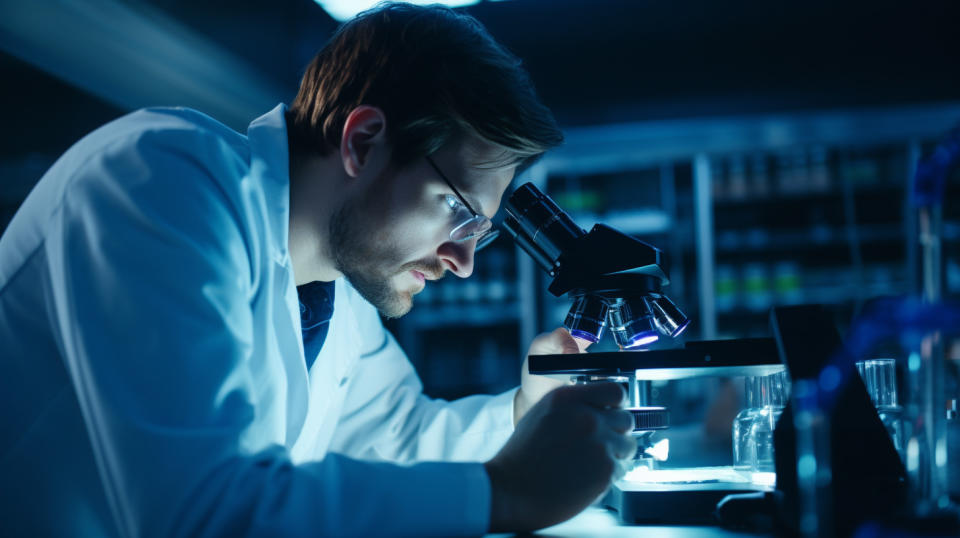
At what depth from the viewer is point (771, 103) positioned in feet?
13.4

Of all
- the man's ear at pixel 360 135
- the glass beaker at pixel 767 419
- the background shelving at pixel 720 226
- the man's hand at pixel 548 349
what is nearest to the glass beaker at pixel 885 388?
the glass beaker at pixel 767 419

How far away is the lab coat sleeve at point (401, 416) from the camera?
1.47 meters

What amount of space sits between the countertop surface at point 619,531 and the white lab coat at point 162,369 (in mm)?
172

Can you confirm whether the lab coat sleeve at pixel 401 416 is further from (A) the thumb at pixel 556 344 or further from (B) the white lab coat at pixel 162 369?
(B) the white lab coat at pixel 162 369

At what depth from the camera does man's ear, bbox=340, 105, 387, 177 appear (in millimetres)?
1170

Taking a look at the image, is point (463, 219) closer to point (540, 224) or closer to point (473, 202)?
point (473, 202)

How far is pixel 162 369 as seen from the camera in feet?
2.37

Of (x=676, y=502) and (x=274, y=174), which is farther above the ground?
(x=274, y=174)

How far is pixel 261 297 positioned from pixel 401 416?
0.70m

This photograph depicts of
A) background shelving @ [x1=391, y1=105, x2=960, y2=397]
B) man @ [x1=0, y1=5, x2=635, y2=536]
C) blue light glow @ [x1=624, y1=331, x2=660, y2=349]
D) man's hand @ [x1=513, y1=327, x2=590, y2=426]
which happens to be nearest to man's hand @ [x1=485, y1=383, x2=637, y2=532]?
man @ [x1=0, y1=5, x2=635, y2=536]

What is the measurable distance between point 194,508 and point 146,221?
0.34 metres

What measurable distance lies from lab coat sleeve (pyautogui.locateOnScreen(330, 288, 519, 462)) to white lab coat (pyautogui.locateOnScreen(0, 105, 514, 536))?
54cm

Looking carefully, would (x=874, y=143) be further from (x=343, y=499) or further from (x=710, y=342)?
(x=343, y=499)

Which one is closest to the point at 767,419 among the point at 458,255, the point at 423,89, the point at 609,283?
the point at 609,283
